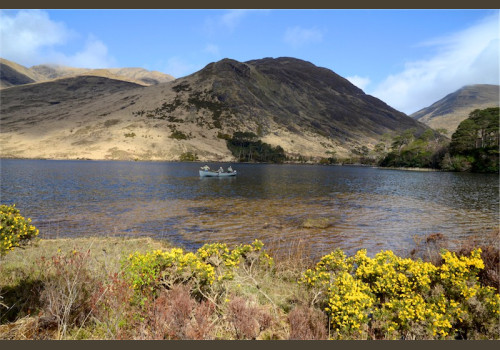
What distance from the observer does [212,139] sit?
15375 cm

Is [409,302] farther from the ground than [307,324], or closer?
farther from the ground

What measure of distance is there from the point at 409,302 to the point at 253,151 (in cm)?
14461

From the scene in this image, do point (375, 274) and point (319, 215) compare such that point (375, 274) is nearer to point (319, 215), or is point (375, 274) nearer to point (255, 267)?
point (255, 267)

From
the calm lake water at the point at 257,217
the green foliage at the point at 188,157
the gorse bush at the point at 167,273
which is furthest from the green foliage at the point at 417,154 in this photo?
the gorse bush at the point at 167,273

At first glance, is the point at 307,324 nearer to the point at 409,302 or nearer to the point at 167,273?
the point at 409,302

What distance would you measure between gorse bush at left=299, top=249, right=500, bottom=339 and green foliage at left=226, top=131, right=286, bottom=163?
13506cm

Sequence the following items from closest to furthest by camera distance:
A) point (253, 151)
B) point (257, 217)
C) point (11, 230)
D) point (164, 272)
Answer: point (164, 272), point (11, 230), point (257, 217), point (253, 151)

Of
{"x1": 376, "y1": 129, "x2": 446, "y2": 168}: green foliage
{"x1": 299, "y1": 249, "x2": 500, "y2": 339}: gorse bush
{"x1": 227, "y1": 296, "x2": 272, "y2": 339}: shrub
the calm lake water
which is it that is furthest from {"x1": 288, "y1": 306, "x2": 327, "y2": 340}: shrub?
{"x1": 376, "y1": 129, "x2": 446, "y2": 168}: green foliage

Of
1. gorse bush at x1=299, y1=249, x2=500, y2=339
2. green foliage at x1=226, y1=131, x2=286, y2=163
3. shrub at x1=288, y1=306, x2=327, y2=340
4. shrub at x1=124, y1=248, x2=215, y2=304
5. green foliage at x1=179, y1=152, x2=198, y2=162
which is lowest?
shrub at x1=288, y1=306, x2=327, y2=340

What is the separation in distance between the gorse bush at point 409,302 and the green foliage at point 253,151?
135060mm

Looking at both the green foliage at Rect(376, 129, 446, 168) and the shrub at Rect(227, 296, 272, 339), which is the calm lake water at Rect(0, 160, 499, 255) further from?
the green foliage at Rect(376, 129, 446, 168)

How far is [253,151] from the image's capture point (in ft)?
491

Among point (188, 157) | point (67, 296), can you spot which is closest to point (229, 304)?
point (67, 296)

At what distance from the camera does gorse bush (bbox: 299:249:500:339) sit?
5.84 meters
